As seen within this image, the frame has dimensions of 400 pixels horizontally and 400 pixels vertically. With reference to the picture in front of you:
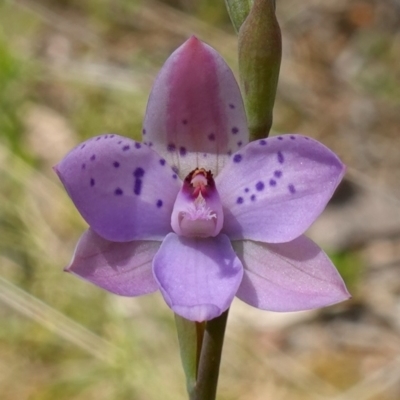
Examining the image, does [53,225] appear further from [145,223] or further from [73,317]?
[145,223]

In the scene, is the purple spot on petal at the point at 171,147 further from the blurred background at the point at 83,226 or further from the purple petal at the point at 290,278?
the blurred background at the point at 83,226

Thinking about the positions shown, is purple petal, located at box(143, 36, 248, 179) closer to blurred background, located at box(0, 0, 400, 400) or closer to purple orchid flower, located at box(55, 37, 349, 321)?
purple orchid flower, located at box(55, 37, 349, 321)

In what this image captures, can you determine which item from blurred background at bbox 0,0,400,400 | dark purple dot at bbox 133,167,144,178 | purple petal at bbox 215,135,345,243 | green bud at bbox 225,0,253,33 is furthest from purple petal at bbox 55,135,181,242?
blurred background at bbox 0,0,400,400

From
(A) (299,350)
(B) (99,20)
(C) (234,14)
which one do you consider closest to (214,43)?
(B) (99,20)

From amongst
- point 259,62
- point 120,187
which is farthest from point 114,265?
point 259,62

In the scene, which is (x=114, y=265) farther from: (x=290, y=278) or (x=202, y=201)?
(x=290, y=278)

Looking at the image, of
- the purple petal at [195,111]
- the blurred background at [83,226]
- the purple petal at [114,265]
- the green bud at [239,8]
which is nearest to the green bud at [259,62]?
the purple petal at [195,111]
